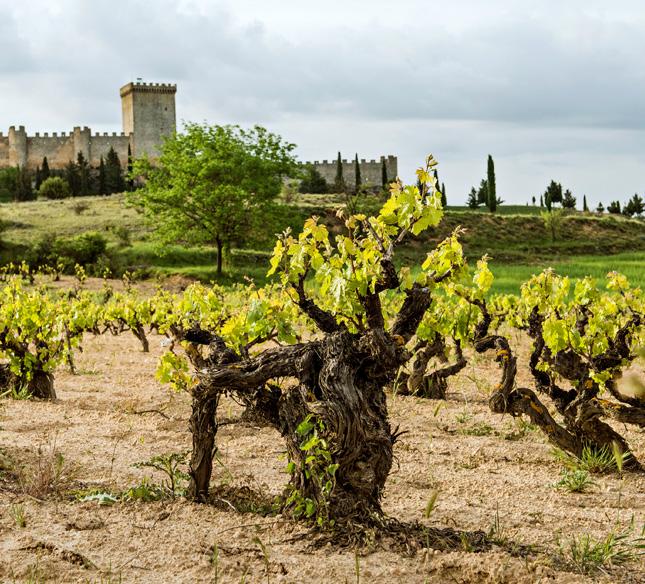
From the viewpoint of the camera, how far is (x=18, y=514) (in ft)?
16.8

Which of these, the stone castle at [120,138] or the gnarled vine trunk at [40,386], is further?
the stone castle at [120,138]

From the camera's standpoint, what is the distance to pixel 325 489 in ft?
15.4

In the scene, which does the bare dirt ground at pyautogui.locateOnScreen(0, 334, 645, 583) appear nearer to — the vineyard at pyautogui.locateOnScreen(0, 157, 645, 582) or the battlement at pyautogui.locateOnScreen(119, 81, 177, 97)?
the vineyard at pyautogui.locateOnScreen(0, 157, 645, 582)

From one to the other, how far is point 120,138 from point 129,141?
152cm

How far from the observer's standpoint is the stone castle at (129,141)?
9275 cm

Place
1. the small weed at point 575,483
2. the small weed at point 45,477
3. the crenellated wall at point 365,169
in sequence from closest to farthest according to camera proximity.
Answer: the small weed at point 45,477
the small weed at point 575,483
the crenellated wall at point 365,169

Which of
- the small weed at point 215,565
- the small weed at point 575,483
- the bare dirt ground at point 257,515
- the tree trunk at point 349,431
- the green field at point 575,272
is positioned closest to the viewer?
the small weed at point 215,565

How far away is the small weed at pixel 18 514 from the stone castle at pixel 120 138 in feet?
298

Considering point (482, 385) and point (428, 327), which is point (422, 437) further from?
point (482, 385)

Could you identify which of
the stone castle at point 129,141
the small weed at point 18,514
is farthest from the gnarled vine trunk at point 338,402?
the stone castle at point 129,141

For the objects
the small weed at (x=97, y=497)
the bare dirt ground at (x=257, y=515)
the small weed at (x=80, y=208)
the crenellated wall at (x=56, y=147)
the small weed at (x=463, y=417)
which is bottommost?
the small weed at (x=463, y=417)

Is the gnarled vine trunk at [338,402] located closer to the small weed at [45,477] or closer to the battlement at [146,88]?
the small weed at [45,477]

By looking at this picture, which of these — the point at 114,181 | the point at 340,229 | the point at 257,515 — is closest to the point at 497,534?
the point at 257,515

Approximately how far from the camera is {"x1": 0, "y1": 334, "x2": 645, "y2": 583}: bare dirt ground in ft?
14.3
